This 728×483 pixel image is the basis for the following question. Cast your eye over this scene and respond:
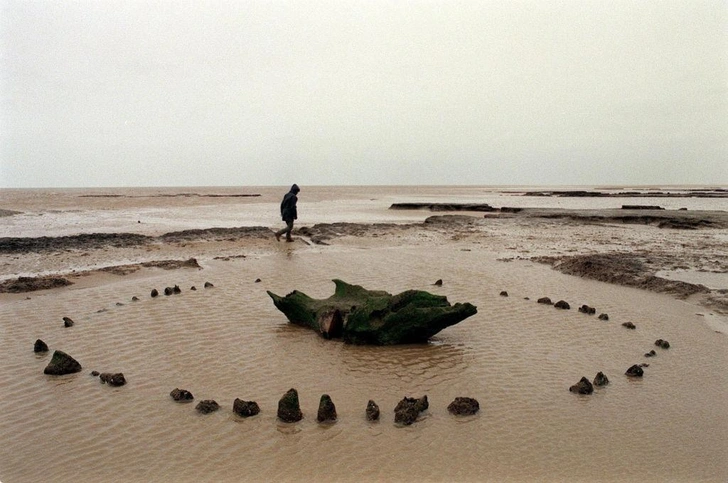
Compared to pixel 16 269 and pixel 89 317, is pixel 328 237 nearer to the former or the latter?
pixel 16 269

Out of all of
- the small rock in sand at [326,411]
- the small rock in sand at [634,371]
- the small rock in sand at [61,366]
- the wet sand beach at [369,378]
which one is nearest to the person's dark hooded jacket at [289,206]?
the wet sand beach at [369,378]

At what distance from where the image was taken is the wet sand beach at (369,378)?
5.68 metres

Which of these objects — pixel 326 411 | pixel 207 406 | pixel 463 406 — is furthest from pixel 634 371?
pixel 207 406

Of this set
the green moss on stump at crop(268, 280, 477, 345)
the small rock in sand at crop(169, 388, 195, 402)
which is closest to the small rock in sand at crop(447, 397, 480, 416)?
the green moss on stump at crop(268, 280, 477, 345)

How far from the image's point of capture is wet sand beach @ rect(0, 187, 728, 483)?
5.68m

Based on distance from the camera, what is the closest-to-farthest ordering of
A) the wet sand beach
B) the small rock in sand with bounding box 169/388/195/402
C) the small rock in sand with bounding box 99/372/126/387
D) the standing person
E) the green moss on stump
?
the wet sand beach
the small rock in sand with bounding box 169/388/195/402
the small rock in sand with bounding box 99/372/126/387
the green moss on stump
the standing person

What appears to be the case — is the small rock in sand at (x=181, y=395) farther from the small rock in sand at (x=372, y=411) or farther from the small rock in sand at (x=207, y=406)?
the small rock in sand at (x=372, y=411)

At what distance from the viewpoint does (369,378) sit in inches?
316

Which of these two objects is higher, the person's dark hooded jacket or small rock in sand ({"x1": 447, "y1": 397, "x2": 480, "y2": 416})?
the person's dark hooded jacket

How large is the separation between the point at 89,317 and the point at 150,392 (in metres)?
4.96

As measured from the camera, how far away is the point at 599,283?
51.1ft

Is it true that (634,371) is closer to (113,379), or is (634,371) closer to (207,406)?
(207,406)

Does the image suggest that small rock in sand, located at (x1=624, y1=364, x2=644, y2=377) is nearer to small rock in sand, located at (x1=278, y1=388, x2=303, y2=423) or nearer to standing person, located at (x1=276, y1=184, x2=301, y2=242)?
small rock in sand, located at (x1=278, y1=388, x2=303, y2=423)

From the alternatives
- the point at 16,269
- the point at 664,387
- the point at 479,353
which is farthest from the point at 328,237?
the point at 664,387
